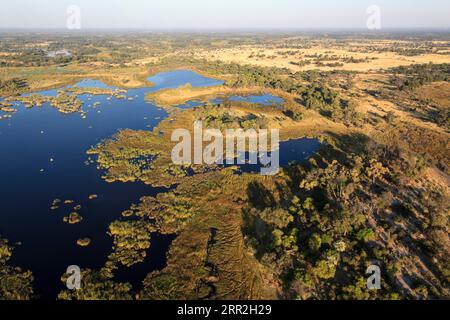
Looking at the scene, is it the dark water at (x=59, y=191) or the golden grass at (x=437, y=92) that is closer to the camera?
the dark water at (x=59, y=191)

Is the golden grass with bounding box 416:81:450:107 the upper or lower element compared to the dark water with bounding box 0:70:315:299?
upper

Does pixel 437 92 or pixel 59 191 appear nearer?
pixel 59 191

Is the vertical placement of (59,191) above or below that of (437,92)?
below

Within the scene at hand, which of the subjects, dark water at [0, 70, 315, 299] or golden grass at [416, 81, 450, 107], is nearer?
dark water at [0, 70, 315, 299]

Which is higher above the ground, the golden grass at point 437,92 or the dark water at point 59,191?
the golden grass at point 437,92

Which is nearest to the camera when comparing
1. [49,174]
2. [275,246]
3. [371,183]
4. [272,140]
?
[275,246]

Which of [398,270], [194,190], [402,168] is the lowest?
[398,270]
